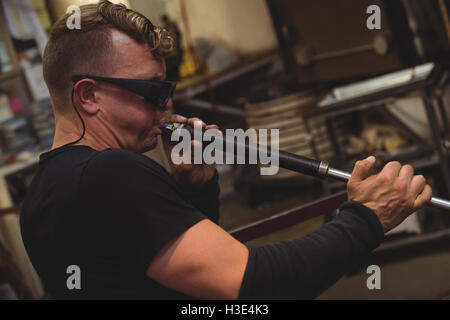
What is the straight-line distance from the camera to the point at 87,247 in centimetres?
97

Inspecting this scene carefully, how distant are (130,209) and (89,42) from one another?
46 centimetres

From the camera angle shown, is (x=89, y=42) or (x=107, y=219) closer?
(x=107, y=219)

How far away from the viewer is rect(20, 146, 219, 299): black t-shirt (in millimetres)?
918

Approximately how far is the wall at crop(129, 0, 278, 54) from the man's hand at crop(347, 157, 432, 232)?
3.82 metres

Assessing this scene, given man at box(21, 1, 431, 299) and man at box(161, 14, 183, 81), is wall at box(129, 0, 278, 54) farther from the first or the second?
man at box(21, 1, 431, 299)

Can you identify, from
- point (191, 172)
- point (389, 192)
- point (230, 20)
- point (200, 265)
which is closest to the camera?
point (200, 265)

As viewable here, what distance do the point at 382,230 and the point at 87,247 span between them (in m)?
0.65

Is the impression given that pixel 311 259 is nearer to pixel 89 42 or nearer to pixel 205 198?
pixel 205 198

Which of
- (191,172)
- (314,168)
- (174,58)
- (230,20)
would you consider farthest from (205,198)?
(230,20)

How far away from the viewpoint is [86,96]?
1.11 m

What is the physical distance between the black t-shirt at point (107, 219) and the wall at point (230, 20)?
3.87 meters

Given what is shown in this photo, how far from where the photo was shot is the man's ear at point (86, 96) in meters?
1.09

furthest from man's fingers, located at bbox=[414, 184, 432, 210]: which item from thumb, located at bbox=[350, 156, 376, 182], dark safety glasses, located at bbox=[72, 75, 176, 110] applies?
dark safety glasses, located at bbox=[72, 75, 176, 110]

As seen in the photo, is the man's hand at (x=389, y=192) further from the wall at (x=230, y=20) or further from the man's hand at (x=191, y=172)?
the wall at (x=230, y=20)
